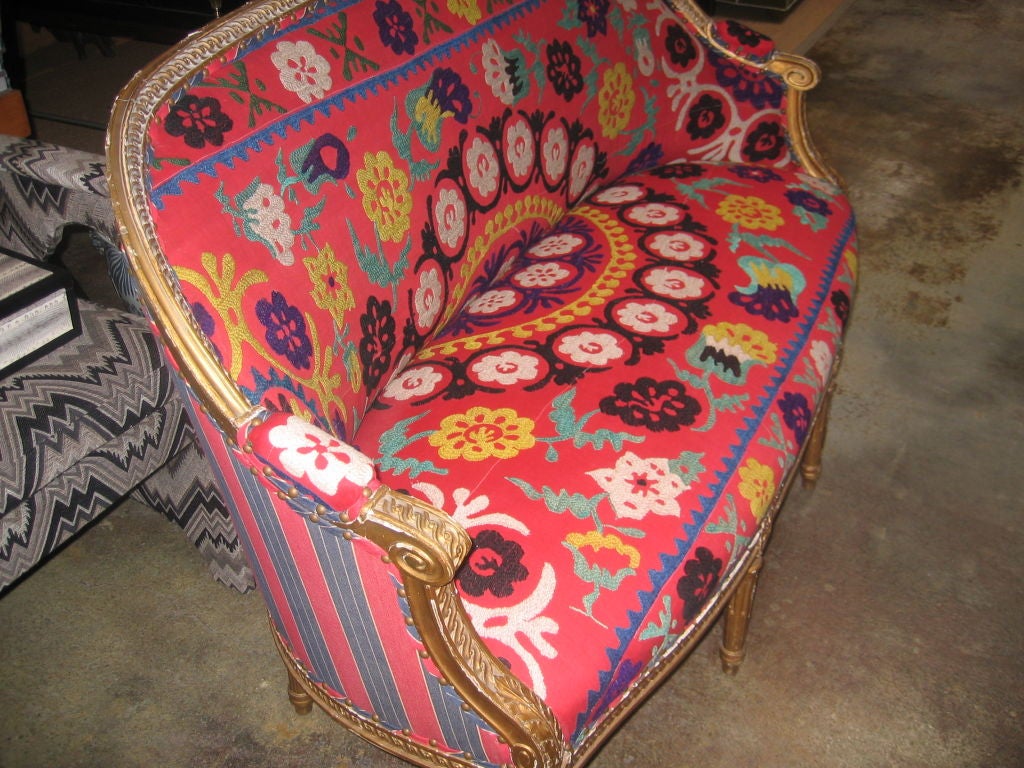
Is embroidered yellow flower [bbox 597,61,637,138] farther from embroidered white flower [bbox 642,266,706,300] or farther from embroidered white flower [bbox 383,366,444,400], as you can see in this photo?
embroidered white flower [bbox 383,366,444,400]

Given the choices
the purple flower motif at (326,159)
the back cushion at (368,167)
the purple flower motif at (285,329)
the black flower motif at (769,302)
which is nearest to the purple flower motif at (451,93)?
the back cushion at (368,167)

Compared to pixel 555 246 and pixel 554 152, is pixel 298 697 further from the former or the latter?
pixel 554 152

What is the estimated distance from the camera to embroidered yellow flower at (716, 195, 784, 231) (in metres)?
1.54

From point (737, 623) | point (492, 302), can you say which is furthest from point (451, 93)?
point (737, 623)

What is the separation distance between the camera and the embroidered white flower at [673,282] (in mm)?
1362

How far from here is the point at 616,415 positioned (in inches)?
45.0

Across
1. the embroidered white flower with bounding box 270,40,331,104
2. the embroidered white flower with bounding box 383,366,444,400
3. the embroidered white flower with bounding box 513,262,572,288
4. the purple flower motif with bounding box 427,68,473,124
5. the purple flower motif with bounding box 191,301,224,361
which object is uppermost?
the embroidered white flower with bounding box 270,40,331,104

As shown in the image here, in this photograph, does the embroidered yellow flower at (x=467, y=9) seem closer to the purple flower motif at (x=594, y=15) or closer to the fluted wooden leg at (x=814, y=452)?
the purple flower motif at (x=594, y=15)

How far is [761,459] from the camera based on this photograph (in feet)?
3.81

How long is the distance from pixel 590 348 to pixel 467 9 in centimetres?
55

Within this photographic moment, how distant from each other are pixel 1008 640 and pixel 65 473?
5.33 feet

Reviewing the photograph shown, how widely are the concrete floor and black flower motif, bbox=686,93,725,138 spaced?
744 millimetres

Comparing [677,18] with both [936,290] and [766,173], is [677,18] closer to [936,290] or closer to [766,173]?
[766,173]

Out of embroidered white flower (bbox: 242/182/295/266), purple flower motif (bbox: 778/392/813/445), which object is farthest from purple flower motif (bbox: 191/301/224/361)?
purple flower motif (bbox: 778/392/813/445)
